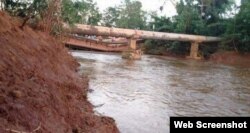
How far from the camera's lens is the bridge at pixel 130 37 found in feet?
73.5

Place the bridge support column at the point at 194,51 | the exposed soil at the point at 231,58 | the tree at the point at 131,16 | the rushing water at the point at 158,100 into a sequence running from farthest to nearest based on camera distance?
1. the tree at the point at 131,16
2. the bridge support column at the point at 194,51
3. the exposed soil at the point at 231,58
4. the rushing water at the point at 158,100

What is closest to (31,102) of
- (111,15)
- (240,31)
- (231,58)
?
(231,58)

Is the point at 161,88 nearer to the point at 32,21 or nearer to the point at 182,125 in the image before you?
the point at 32,21

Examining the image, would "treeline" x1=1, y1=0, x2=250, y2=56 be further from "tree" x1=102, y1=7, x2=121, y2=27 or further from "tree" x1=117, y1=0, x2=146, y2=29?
"tree" x1=102, y1=7, x2=121, y2=27

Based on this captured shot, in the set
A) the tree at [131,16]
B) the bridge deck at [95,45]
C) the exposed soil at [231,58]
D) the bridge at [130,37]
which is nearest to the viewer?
the bridge at [130,37]

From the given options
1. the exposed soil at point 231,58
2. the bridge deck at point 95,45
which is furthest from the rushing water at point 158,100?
the bridge deck at point 95,45

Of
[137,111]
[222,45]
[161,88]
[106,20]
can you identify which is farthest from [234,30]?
[106,20]

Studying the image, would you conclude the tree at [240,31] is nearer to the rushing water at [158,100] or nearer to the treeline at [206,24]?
the treeline at [206,24]

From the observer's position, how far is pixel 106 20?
5403 centimetres

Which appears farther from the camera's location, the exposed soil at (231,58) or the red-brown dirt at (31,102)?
the exposed soil at (231,58)

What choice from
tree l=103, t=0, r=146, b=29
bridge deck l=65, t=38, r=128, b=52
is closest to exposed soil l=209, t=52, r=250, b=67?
bridge deck l=65, t=38, r=128, b=52

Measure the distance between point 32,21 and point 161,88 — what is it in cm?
492

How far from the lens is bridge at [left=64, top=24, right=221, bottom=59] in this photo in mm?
22391

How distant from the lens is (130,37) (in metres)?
26.1
